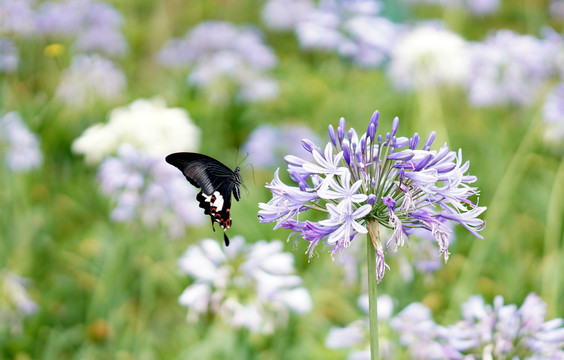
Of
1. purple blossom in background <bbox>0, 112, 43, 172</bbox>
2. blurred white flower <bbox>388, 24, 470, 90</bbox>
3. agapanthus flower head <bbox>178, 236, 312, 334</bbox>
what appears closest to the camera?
agapanthus flower head <bbox>178, 236, 312, 334</bbox>

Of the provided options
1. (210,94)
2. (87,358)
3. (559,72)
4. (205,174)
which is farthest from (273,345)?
(210,94)

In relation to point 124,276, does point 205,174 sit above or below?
below

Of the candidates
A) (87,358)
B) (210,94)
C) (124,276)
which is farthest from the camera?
(210,94)

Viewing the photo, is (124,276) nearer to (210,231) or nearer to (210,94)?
(210,231)

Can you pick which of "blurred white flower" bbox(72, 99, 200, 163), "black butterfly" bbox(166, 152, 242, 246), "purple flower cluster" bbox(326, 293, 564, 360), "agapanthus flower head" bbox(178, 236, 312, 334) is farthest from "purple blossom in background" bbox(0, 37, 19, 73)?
"purple flower cluster" bbox(326, 293, 564, 360)

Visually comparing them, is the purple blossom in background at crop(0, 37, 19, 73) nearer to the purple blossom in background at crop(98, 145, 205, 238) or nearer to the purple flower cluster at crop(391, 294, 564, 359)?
the purple blossom in background at crop(98, 145, 205, 238)

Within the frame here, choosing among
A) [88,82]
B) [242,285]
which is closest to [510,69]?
[242,285]

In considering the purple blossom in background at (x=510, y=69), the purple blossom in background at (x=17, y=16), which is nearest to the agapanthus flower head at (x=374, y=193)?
the purple blossom in background at (x=17, y=16)
